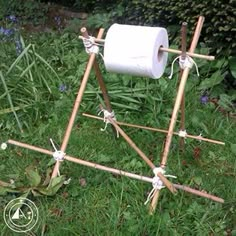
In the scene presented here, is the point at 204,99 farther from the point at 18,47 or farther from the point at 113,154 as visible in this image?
the point at 18,47

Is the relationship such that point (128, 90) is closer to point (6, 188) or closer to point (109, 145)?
point (109, 145)

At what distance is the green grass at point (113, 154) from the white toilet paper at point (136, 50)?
63 centimetres

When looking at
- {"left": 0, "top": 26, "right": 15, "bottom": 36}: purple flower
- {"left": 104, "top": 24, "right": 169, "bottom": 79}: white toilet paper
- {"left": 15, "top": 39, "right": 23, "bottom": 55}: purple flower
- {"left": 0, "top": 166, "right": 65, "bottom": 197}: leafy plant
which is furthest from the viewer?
{"left": 0, "top": 26, "right": 15, "bottom": 36}: purple flower

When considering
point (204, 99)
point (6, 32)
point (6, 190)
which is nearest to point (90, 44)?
point (6, 190)

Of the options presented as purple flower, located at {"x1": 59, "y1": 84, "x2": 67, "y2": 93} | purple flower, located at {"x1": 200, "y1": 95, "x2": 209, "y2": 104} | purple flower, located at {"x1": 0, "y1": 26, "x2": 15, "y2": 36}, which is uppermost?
purple flower, located at {"x1": 200, "y1": 95, "x2": 209, "y2": 104}

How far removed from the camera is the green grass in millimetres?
2707

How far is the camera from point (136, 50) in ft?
8.43

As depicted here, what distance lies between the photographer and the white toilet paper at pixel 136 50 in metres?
2.55

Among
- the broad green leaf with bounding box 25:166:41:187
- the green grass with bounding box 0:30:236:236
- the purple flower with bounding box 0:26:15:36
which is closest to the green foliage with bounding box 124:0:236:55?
the green grass with bounding box 0:30:236:236

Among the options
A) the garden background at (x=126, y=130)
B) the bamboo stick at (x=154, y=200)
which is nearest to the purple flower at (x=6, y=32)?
the garden background at (x=126, y=130)

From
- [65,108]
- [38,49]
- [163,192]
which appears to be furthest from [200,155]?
[38,49]

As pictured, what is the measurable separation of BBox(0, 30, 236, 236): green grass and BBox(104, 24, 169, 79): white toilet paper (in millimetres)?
631

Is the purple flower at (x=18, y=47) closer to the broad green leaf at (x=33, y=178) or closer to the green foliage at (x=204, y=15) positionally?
the green foliage at (x=204, y=15)

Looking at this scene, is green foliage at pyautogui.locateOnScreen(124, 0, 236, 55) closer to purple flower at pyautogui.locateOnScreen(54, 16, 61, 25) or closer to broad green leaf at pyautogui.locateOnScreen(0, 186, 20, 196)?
purple flower at pyautogui.locateOnScreen(54, 16, 61, 25)
